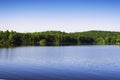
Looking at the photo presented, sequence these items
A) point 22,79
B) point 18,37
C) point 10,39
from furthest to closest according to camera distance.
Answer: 1. point 18,37
2. point 10,39
3. point 22,79

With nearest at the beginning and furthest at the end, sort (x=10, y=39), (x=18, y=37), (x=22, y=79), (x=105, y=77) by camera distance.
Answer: (x=22, y=79) < (x=105, y=77) < (x=10, y=39) < (x=18, y=37)

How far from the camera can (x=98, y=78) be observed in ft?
97.1

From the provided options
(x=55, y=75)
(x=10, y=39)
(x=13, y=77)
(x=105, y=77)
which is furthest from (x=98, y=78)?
(x=10, y=39)

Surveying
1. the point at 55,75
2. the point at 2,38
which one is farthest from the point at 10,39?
the point at 55,75

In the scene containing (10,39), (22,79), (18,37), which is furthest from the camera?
(18,37)

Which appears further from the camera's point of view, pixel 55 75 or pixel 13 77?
pixel 55 75

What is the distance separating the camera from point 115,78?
29875mm

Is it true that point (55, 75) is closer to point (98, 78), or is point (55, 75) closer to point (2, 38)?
point (98, 78)

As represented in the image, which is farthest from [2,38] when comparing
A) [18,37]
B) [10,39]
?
[18,37]

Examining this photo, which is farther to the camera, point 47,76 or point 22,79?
point 47,76

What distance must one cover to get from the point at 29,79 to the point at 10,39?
144154 millimetres

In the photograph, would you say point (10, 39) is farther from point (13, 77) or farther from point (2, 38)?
point (13, 77)

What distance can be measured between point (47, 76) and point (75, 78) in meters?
3.79

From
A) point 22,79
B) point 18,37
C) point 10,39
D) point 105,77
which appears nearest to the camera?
point 22,79
